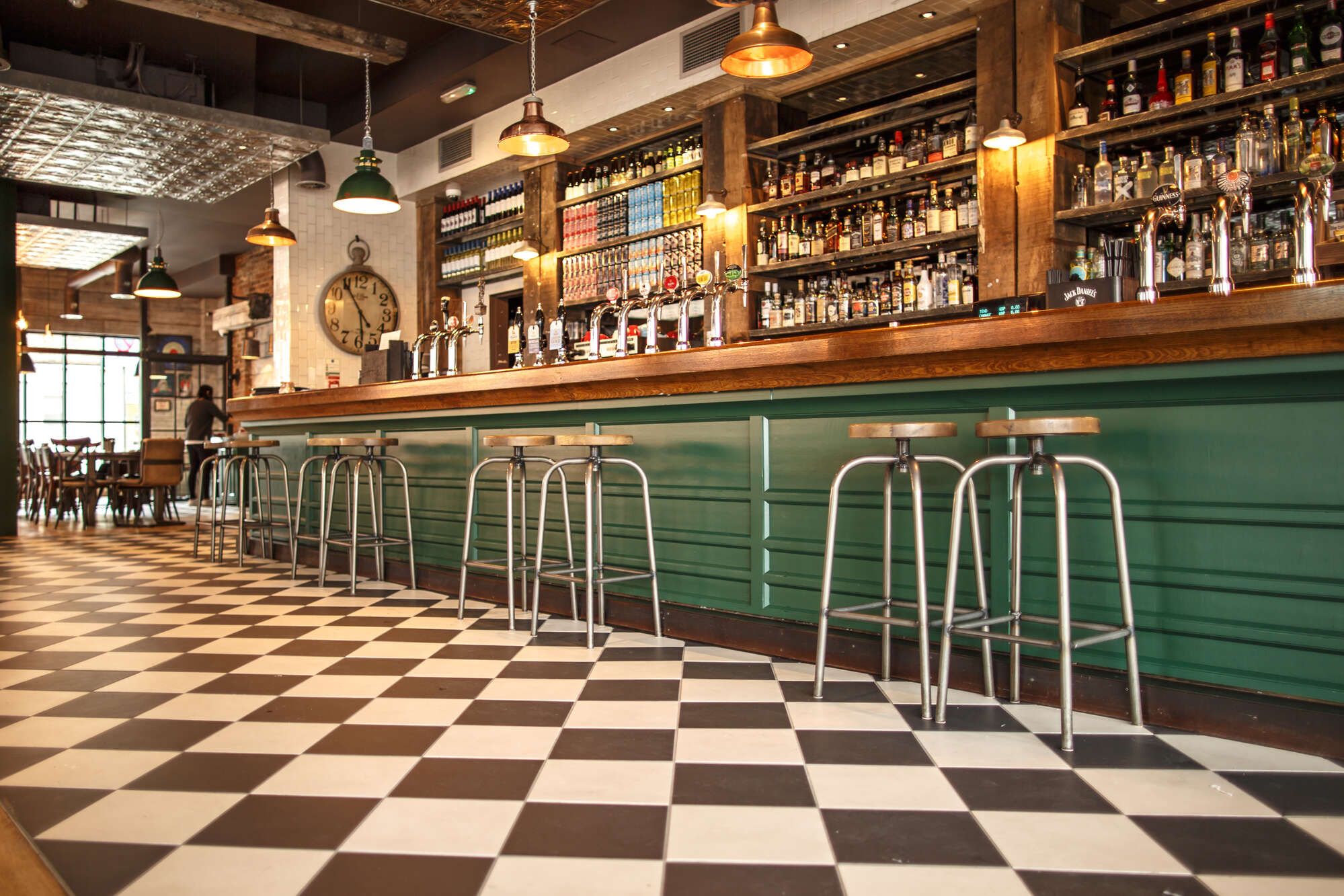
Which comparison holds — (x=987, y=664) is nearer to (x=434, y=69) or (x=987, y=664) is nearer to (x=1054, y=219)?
(x=1054, y=219)

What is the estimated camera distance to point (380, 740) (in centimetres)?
244

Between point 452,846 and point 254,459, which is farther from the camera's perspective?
point 254,459

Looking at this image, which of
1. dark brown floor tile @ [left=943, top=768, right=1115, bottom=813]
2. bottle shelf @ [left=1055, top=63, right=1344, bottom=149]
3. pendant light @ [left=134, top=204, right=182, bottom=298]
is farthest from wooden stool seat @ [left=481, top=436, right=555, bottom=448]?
pendant light @ [left=134, top=204, right=182, bottom=298]

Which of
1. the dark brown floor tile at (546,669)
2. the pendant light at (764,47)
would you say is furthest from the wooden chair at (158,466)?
the pendant light at (764,47)

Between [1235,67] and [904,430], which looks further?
[1235,67]

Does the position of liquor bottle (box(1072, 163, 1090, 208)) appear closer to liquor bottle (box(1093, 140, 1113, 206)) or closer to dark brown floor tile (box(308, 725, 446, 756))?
liquor bottle (box(1093, 140, 1113, 206))

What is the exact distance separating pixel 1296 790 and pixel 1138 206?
3.11m

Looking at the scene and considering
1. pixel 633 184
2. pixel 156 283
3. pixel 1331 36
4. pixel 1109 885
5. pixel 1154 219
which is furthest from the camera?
pixel 156 283

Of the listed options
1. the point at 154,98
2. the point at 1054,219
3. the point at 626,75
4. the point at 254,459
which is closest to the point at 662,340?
the point at 1054,219

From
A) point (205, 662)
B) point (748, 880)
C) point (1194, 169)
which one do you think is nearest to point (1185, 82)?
point (1194, 169)

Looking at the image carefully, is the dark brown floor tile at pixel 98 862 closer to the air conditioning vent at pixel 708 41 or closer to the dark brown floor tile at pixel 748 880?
the dark brown floor tile at pixel 748 880

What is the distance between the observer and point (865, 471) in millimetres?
3113

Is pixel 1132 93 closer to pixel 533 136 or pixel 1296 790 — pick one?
pixel 533 136

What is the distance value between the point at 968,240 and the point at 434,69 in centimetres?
432
